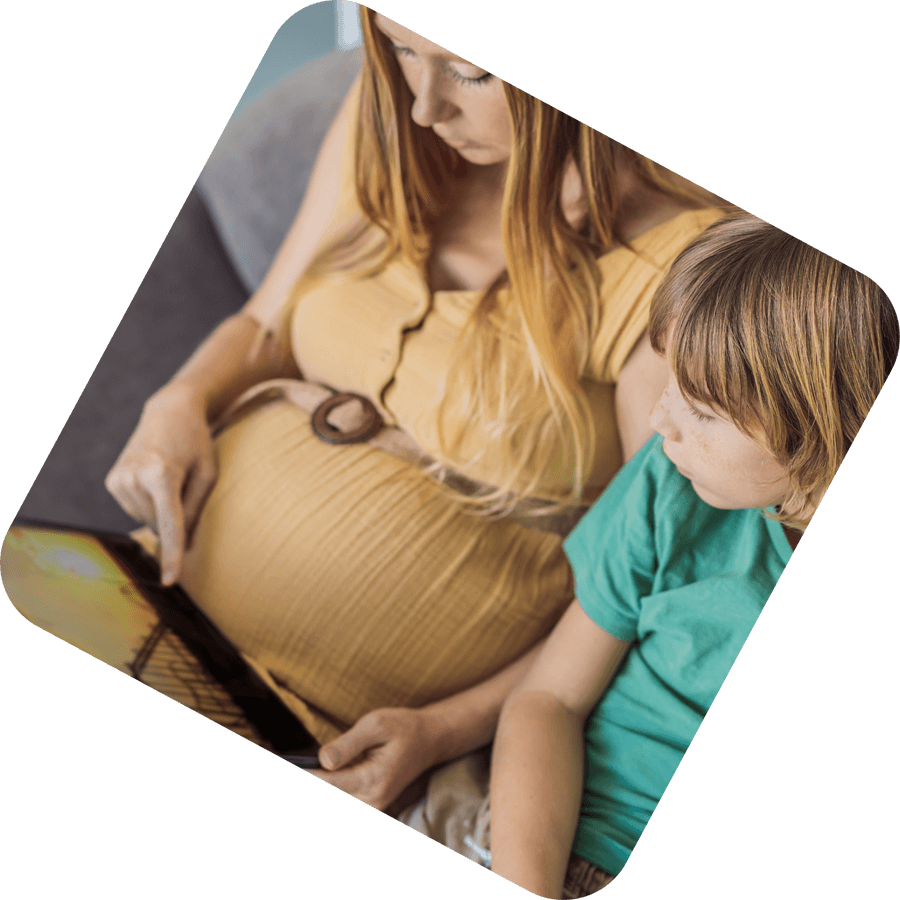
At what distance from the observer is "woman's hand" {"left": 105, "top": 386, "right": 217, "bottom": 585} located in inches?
66.9

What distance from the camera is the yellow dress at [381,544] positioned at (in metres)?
1.60

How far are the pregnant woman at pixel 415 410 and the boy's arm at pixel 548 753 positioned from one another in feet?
0.13

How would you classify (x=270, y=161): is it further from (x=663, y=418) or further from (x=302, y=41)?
(x=663, y=418)

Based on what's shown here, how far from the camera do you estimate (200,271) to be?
1798 mm

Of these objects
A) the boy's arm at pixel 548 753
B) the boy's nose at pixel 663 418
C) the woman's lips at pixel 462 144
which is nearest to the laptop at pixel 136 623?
the boy's arm at pixel 548 753

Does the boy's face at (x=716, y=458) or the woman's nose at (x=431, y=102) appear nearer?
the boy's face at (x=716, y=458)

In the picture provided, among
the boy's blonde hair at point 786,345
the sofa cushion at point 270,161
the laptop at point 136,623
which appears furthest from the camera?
the sofa cushion at point 270,161

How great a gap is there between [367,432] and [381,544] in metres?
0.17

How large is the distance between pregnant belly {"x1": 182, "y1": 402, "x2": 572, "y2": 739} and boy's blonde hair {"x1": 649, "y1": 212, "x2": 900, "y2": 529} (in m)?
0.33

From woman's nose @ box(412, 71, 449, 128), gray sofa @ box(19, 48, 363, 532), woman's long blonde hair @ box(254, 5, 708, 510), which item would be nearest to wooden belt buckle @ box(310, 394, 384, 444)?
woman's long blonde hair @ box(254, 5, 708, 510)

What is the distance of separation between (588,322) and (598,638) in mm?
454

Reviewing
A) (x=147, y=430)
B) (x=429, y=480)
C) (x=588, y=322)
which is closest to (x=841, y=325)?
(x=588, y=322)

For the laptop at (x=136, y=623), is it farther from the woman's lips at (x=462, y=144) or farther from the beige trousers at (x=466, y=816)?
the woman's lips at (x=462, y=144)

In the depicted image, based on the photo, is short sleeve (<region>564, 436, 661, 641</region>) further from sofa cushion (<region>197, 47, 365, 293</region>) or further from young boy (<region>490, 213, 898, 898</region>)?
sofa cushion (<region>197, 47, 365, 293</region>)
